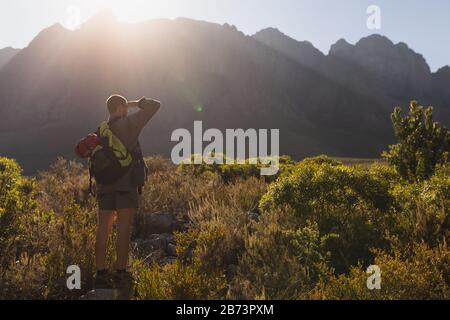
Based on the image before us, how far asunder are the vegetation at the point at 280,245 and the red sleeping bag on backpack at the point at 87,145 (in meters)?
1.25

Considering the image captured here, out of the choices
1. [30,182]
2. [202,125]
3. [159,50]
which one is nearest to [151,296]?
[30,182]

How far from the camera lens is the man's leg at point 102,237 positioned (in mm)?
4652

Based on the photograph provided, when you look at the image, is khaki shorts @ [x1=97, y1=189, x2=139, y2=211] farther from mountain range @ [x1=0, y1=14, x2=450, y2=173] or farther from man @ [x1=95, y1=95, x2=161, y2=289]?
mountain range @ [x1=0, y1=14, x2=450, y2=173]

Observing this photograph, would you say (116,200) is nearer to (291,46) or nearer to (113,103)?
(113,103)

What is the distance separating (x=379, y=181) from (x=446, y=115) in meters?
163

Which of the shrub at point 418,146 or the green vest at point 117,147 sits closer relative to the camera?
the green vest at point 117,147

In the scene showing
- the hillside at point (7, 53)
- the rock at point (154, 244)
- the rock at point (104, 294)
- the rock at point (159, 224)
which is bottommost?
the rock at point (104, 294)

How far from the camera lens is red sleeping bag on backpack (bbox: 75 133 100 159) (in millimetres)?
4566

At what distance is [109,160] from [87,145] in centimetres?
27

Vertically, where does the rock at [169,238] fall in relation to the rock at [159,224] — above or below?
below

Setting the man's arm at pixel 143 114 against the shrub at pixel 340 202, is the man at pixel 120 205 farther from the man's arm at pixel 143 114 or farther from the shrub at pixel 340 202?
the shrub at pixel 340 202

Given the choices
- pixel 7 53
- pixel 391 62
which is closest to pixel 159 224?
pixel 7 53

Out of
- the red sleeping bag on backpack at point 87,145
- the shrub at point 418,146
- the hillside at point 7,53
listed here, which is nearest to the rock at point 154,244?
the red sleeping bag on backpack at point 87,145

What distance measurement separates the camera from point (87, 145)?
4.57 meters
